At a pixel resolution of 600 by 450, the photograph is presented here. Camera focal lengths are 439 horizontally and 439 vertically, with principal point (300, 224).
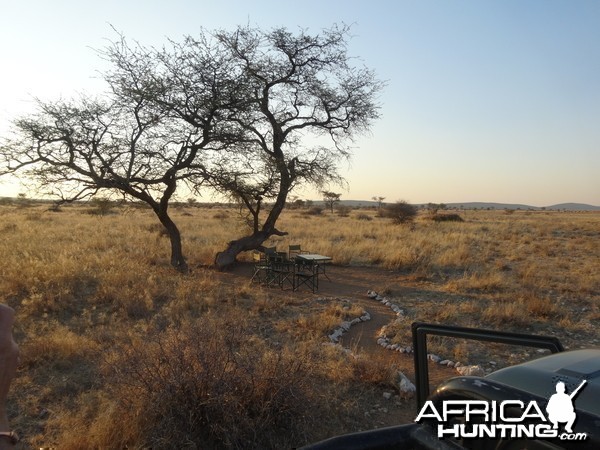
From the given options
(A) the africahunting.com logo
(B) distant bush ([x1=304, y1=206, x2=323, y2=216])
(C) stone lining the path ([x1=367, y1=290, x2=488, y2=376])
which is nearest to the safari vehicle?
(A) the africahunting.com logo

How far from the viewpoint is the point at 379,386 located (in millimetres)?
5586

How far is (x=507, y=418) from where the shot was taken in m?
1.75

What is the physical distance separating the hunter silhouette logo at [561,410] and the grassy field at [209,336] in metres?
2.82

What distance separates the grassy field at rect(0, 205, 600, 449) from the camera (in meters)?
4.08

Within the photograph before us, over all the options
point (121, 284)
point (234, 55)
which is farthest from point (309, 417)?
point (234, 55)

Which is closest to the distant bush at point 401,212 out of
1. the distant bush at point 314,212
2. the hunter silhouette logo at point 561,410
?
the distant bush at point 314,212

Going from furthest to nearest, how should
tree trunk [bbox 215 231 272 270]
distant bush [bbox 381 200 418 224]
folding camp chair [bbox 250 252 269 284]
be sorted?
1. distant bush [bbox 381 200 418 224]
2. tree trunk [bbox 215 231 272 270]
3. folding camp chair [bbox 250 252 269 284]

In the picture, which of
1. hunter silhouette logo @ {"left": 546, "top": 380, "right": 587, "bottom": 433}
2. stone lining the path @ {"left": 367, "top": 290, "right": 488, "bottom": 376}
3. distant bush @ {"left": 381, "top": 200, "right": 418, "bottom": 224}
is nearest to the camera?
hunter silhouette logo @ {"left": 546, "top": 380, "right": 587, "bottom": 433}

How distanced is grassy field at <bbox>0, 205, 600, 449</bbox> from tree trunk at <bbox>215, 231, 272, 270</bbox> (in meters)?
0.79

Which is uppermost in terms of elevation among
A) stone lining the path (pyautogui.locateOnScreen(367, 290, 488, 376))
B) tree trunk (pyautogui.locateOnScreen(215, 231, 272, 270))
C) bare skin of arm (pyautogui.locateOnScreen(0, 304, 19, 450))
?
bare skin of arm (pyautogui.locateOnScreen(0, 304, 19, 450))

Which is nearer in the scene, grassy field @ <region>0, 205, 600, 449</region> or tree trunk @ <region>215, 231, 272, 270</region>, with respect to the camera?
grassy field @ <region>0, 205, 600, 449</region>

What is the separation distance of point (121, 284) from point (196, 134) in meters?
5.59

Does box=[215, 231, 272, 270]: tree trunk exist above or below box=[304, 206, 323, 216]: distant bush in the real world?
below

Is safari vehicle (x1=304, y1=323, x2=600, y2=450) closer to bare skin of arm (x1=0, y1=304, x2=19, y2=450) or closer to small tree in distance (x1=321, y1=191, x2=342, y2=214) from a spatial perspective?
bare skin of arm (x1=0, y1=304, x2=19, y2=450)
